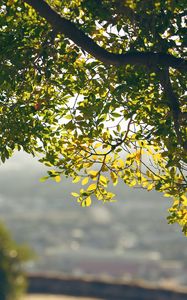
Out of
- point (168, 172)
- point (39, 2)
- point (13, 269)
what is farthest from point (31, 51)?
point (13, 269)

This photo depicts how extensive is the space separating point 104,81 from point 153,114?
2.98 feet

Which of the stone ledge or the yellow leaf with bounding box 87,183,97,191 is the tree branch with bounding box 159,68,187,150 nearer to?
the yellow leaf with bounding box 87,183,97,191

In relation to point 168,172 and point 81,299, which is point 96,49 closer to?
point 168,172

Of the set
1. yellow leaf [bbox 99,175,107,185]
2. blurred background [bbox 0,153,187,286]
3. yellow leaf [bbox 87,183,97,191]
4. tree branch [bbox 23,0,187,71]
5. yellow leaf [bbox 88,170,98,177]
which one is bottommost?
yellow leaf [bbox 87,183,97,191]

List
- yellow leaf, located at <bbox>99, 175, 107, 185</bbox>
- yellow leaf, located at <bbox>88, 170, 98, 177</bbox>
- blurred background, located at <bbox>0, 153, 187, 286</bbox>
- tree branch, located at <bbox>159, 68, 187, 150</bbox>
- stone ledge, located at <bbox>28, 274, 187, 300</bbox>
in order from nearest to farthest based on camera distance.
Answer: tree branch, located at <bbox>159, 68, 187, 150</bbox>, yellow leaf, located at <bbox>88, 170, 98, 177</bbox>, yellow leaf, located at <bbox>99, 175, 107, 185</bbox>, stone ledge, located at <bbox>28, 274, 187, 300</bbox>, blurred background, located at <bbox>0, 153, 187, 286</bbox>

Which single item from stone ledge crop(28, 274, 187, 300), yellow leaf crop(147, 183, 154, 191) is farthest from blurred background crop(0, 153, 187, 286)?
yellow leaf crop(147, 183, 154, 191)

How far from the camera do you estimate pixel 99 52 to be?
10.8 meters

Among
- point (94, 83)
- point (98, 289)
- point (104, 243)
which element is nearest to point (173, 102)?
point (94, 83)

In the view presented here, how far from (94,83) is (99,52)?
99 centimetres

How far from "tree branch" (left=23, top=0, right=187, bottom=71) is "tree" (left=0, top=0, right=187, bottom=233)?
1 centimetres

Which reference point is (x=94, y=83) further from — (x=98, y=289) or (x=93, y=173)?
(x=98, y=289)

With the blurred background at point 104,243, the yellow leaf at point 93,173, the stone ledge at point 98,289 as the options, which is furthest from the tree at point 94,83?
the blurred background at point 104,243

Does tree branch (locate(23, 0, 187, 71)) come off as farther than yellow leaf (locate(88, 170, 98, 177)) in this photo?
No

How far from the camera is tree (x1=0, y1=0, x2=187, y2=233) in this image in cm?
1073
